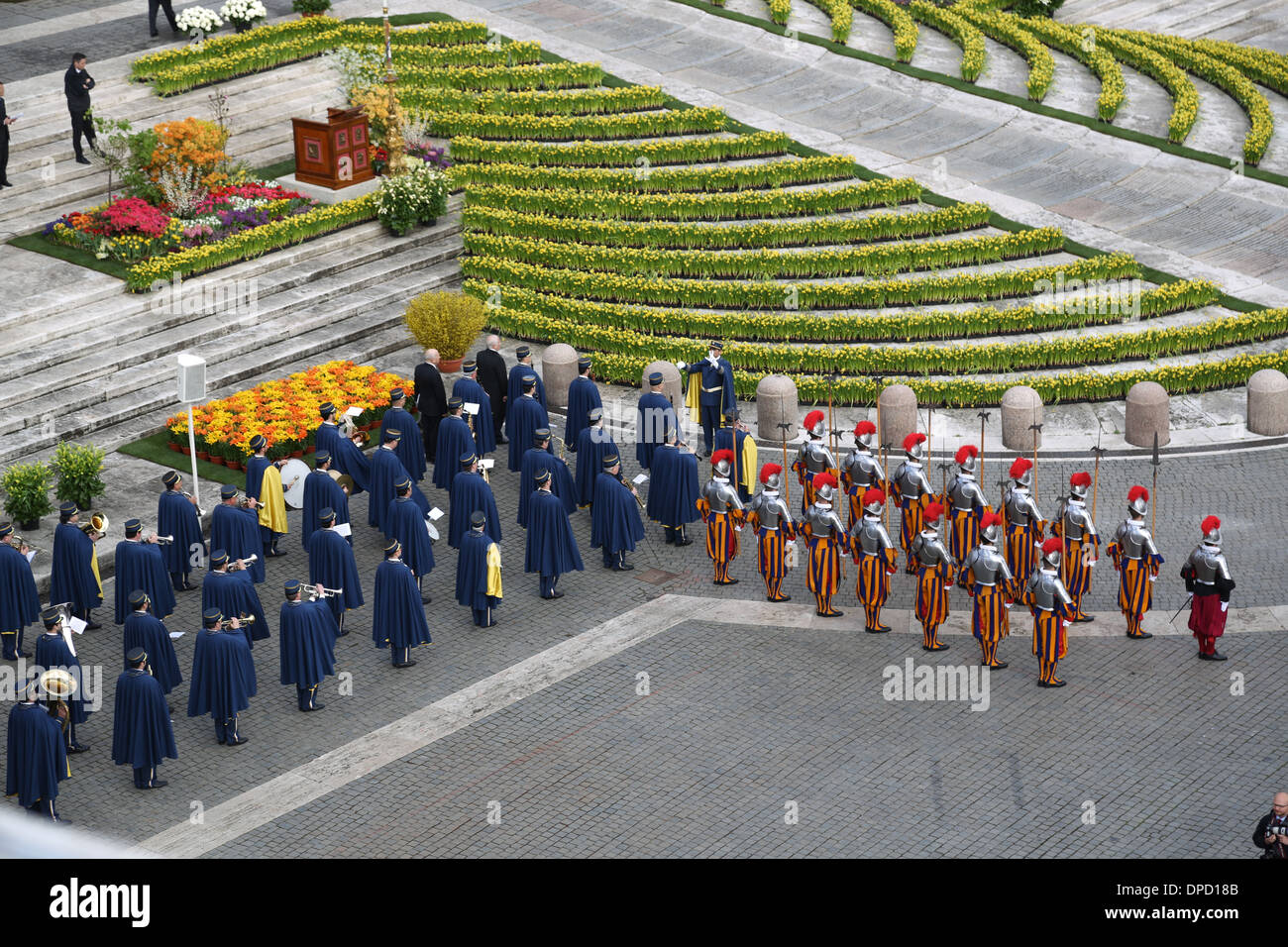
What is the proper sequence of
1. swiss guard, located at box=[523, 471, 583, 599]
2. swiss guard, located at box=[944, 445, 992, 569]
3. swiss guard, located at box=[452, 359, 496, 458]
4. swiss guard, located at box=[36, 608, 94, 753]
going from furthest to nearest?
swiss guard, located at box=[452, 359, 496, 458] < swiss guard, located at box=[523, 471, 583, 599] < swiss guard, located at box=[944, 445, 992, 569] < swiss guard, located at box=[36, 608, 94, 753]

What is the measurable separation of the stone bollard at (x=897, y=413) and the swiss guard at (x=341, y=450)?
668cm

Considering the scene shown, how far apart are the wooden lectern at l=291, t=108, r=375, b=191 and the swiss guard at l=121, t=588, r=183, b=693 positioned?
13.2 meters

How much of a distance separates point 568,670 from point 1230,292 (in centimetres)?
1413

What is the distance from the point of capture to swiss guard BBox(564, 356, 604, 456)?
72.6 feet

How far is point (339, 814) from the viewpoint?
15.5 m

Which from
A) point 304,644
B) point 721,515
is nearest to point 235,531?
point 304,644

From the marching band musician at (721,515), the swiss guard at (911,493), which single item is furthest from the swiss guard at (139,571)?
the swiss guard at (911,493)

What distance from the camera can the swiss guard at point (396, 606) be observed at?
17.9m

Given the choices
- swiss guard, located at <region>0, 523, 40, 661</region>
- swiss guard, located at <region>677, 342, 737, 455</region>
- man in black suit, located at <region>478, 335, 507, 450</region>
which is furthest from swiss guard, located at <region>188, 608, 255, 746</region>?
swiss guard, located at <region>677, 342, 737, 455</region>

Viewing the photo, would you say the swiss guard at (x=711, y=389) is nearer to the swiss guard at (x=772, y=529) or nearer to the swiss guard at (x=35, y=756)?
the swiss guard at (x=772, y=529)

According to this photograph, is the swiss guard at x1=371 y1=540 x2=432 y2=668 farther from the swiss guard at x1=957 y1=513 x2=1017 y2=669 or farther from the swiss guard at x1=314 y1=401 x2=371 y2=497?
the swiss guard at x1=957 y1=513 x2=1017 y2=669

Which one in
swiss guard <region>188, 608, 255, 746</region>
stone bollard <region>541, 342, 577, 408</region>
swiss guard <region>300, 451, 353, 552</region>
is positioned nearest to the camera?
swiss guard <region>188, 608, 255, 746</region>

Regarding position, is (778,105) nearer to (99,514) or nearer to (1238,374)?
(1238,374)

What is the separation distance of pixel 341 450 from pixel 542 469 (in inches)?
104
